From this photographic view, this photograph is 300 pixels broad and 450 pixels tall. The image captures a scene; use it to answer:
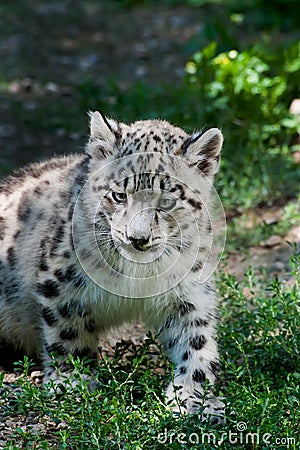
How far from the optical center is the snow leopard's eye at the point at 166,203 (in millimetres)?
4852

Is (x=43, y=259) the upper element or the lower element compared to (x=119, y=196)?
lower

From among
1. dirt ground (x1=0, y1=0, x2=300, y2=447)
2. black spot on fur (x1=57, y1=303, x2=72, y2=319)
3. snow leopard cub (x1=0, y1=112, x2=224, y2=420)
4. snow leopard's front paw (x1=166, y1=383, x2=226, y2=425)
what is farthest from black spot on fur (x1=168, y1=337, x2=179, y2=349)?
dirt ground (x1=0, y1=0, x2=300, y2=447)

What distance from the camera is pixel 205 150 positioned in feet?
16.6

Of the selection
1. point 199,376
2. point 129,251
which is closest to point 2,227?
point 129,251

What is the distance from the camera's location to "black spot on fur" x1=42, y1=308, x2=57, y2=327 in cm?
526

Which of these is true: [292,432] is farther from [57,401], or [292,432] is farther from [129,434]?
[57,401]

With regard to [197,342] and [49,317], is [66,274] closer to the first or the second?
[49,317]

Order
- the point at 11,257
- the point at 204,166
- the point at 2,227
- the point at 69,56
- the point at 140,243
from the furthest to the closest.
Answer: the point at 69,56 → the point at 2,227 → the point at 11,257 → the point at 204,166 → the point at 140,243

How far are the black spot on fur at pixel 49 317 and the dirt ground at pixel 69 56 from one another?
105 inches

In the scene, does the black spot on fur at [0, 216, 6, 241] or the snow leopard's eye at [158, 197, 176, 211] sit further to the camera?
the black spot on fur at [0, 216, 6, 241]

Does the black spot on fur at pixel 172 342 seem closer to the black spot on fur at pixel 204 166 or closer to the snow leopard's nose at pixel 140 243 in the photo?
the snow leopard's nose at pixel 140 243

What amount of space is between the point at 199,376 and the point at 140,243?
89 cm

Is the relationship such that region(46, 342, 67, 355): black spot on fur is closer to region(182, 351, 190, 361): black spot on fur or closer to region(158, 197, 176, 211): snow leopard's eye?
region(182, 351, 190, 361): black spot on fur

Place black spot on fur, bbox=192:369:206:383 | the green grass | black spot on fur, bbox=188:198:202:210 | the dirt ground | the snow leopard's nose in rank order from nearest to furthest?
the green grass, the snow leopard's nose, black spot on fur, bbox=188:198:202:210, black spot on fur, bbox=192:369:206:383, the dirt ground
